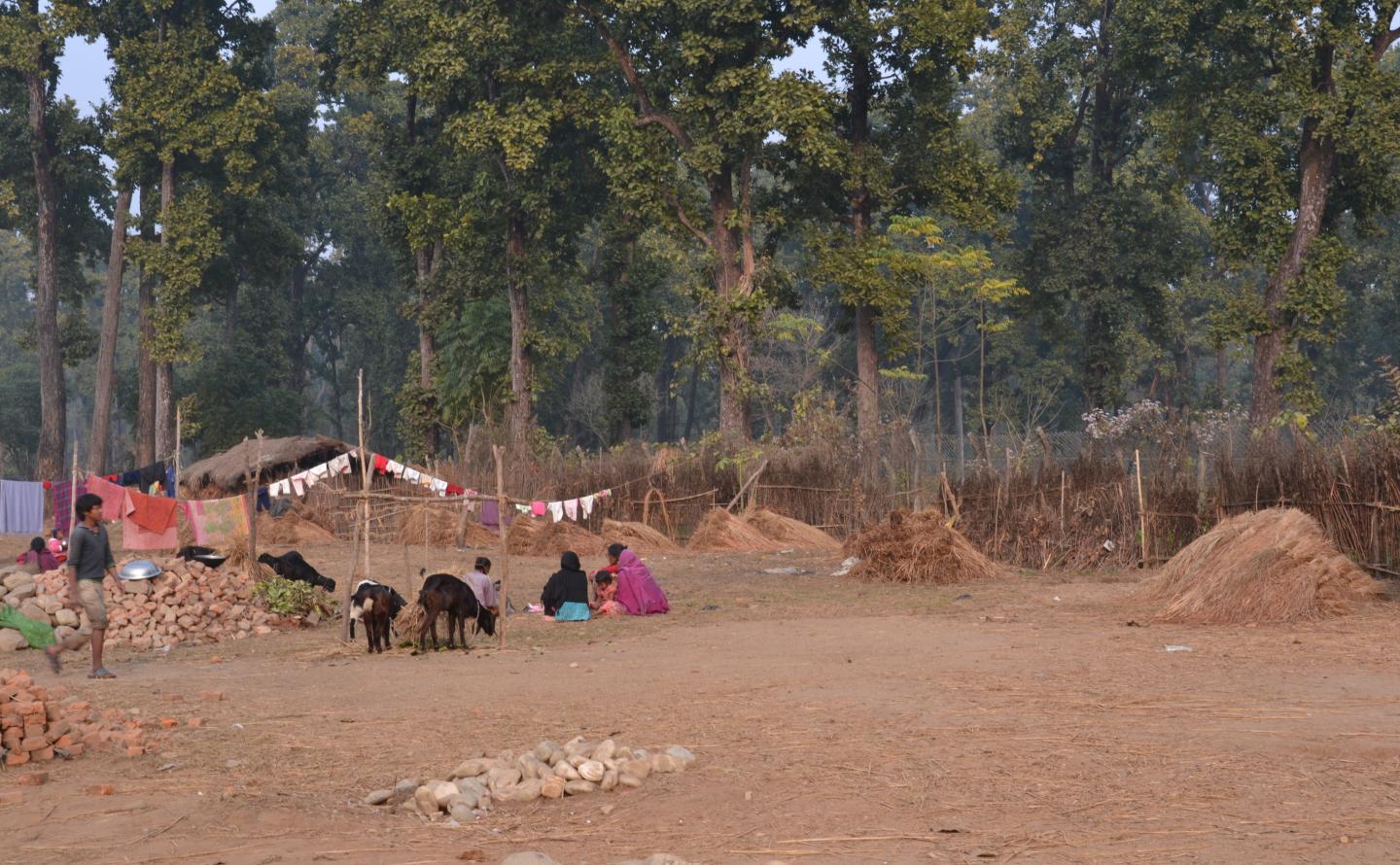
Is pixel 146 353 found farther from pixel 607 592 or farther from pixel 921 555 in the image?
pixel 921 555

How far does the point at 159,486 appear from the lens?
28.4 meters

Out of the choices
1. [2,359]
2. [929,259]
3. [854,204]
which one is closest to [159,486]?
[854,204]

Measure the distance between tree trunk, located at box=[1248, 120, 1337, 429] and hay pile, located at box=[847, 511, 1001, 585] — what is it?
446 inches

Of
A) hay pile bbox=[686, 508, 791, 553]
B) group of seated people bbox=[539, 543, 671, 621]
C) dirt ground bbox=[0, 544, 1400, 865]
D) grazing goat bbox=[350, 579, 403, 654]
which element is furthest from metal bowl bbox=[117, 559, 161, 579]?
hay pile bbox=[686, 508, 791, 553]

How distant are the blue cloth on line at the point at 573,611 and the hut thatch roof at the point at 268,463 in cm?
1558

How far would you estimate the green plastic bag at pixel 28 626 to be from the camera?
545 inches

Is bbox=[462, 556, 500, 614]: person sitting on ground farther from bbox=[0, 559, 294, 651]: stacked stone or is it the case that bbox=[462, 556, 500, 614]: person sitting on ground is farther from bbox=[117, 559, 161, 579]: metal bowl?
bbox=[117, 559, 161, 579]: metal bowl

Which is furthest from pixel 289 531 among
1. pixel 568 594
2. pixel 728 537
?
pixel 568 594

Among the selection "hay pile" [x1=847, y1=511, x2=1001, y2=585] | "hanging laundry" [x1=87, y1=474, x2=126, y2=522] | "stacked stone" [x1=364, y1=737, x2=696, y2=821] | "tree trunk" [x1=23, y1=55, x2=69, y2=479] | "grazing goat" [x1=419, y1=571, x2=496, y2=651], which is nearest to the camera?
"stacked stone" [x1=364, y1=737, x2=696, y2=821]

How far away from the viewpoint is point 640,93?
102ft

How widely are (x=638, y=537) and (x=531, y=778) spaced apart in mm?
16595

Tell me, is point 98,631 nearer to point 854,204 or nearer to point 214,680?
point 214,680

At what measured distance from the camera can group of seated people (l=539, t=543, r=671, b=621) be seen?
597 inches

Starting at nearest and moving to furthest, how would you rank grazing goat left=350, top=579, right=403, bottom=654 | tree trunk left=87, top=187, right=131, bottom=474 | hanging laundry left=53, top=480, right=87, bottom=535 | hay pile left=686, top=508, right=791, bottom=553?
1. grazing goat left=350, top=579, right=403, bottom=654
2. hay pile left=686, top=508, right=791, bottom=553
3. hanging laundry left=53, top=480, right=87, bottom=535
4. tree trunk left=87, top=187, right=131, bottom=474
